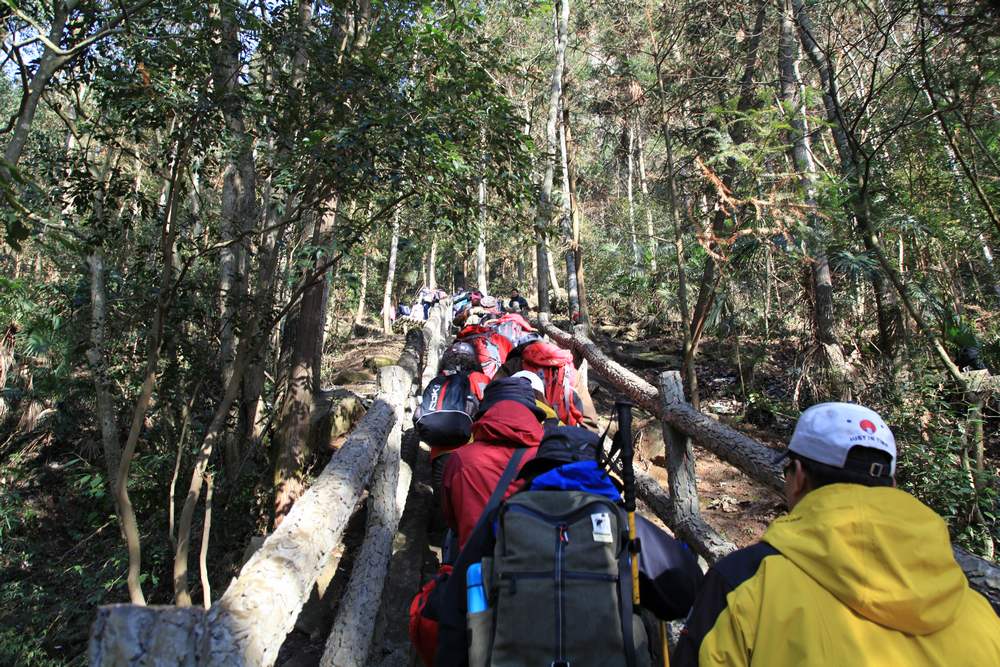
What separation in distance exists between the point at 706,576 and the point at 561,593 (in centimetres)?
51

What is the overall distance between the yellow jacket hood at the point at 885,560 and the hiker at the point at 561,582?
621 millimetres

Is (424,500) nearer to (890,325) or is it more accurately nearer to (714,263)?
(714,263)

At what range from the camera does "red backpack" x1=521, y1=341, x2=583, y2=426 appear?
5.47 metres

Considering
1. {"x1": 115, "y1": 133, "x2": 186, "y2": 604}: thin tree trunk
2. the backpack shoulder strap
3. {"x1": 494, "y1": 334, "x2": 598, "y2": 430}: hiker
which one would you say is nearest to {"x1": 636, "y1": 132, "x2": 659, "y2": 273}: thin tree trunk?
{"x1": 494, "y1": 334, "x2": 598, "y2": 430}: hiker

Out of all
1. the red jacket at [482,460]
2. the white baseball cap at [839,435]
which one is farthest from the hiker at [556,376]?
the white baseball cap at [839,435]

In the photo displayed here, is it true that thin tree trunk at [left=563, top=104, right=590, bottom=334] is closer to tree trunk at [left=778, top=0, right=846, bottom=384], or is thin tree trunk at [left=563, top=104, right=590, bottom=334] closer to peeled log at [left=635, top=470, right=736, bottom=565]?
tree trunk at [left=778, top=0, right=846, bottom=384]

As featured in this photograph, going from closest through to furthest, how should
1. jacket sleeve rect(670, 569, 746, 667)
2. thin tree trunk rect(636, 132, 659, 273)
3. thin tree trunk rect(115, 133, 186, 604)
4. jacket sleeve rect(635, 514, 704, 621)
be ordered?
jacket sleeve rect(670, 569, 746, 667)
jacket sleeve rect(635, 514, 704, 621)
thin tree trunk rect(115, 133, 186, 604)
thin tree trunk rect(636, 132, 659, 273)

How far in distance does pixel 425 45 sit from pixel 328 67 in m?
1.06

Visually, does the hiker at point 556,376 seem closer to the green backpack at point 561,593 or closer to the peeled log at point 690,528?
the peeled log at point 690,528

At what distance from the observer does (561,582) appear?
1849mm

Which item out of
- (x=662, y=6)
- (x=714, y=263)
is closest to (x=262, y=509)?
(x=714, y=263)

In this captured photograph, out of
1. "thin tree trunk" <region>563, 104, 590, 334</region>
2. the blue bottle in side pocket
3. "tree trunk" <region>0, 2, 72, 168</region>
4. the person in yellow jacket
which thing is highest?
"thin tree trunk" <region>563, 104, 590, 334</region>

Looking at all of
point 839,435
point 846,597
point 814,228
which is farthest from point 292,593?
point 814,228

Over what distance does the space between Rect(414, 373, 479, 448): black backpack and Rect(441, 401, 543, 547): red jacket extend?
3.72 ft
